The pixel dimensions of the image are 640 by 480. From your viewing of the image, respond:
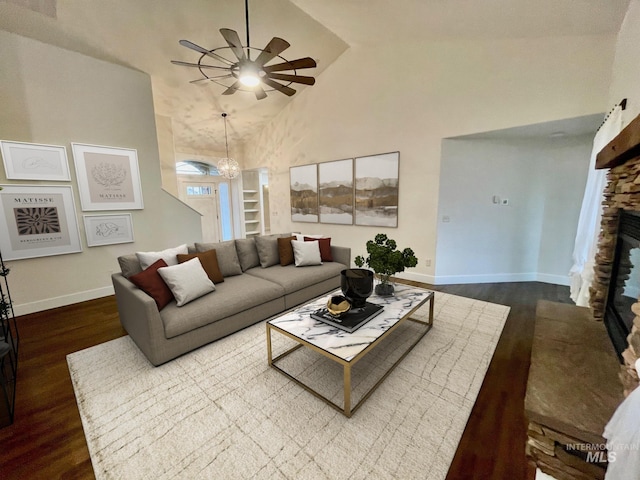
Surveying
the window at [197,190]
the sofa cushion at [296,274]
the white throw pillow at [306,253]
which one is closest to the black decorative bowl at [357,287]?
the sofa cushion at [296,274]

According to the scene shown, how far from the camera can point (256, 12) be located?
3.15 meters

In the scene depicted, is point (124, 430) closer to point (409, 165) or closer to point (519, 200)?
point (409, 165)

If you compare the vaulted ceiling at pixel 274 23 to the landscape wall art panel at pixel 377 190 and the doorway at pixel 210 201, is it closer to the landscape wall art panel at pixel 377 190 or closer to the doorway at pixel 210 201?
the landscape wall art panel at pixel 377 190

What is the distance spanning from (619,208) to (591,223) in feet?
2.54

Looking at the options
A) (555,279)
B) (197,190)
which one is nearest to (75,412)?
(555,279)

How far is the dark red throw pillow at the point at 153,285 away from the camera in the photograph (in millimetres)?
2152

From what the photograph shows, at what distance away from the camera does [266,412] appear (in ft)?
5.24

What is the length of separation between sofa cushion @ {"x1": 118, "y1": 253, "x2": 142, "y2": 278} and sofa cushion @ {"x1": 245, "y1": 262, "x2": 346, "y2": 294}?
1079 millimetres

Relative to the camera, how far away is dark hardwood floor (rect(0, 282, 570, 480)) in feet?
4.26

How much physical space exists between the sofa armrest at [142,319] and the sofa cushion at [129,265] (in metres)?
0.07

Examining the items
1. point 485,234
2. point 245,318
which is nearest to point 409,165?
point 485,234

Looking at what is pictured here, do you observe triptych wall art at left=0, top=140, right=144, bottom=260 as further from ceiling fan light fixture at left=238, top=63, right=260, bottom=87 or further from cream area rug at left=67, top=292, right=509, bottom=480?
ceiling fan light fixture at left=238, top=63, right=260, bottom=87

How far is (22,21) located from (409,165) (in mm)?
4917

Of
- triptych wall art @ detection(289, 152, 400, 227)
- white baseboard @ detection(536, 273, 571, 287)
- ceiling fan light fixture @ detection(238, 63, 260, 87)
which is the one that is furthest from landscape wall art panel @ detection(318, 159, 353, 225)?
white baseboard @ detection(536, 273, 571, 287)
